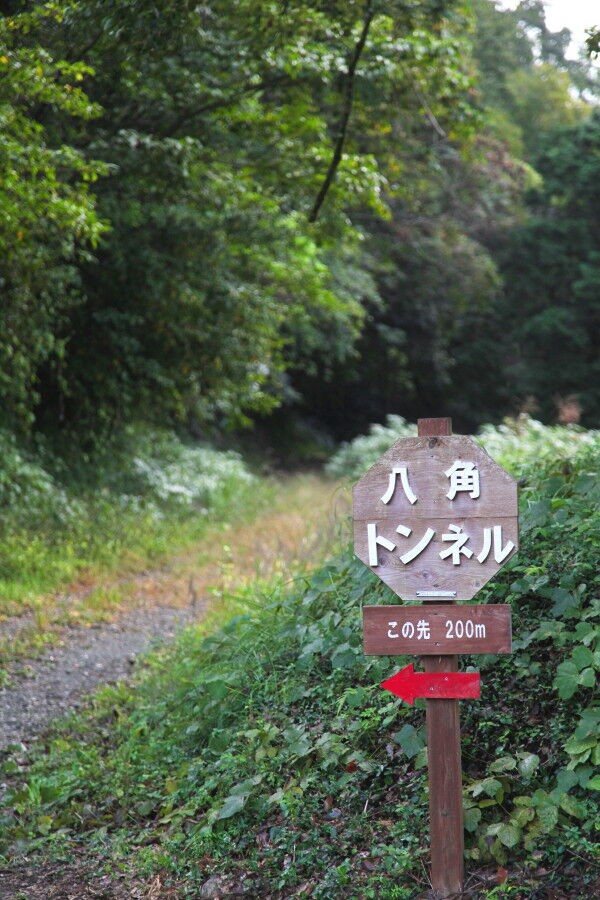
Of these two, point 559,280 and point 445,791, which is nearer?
point 445,791

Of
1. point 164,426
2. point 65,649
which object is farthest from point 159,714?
point 164,426

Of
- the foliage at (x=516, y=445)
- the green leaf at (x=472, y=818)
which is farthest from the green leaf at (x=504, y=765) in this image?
the foliage at (x=516, y=445)

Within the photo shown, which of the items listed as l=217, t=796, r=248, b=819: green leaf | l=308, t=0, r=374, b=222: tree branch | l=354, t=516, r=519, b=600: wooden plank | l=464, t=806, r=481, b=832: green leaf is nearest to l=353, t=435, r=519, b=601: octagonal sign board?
l=354, t=516, r=519, b=600: wooden plank

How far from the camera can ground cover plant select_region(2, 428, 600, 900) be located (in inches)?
132

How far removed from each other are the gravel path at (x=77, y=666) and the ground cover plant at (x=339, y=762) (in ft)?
1.65

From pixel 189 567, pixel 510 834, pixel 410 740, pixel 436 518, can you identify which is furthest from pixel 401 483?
pixel 189 567

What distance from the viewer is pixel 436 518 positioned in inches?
127

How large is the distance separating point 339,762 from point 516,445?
8.29 metres

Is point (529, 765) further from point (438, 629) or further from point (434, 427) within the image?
point (434, 427)

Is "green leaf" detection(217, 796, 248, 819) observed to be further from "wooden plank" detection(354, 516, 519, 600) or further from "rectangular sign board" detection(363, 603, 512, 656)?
"wooden plank" detection(354, 516, 519, 600)

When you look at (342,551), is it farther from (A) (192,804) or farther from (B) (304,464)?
(B) (304,464)

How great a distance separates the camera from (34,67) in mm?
6086

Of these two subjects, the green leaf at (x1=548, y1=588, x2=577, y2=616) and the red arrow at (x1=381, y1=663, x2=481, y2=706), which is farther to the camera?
the green leaf at (x1=548, y1=588, x2=577, y2=616)

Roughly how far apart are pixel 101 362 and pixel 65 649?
5.56 metres
